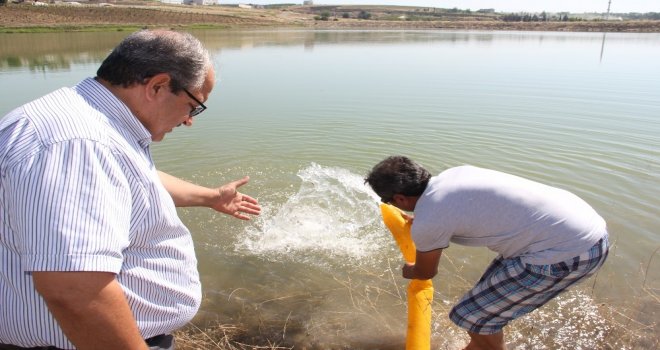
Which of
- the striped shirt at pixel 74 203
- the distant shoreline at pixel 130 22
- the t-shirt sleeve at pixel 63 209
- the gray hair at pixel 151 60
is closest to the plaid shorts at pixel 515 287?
the striped shirt at pixel 74 203

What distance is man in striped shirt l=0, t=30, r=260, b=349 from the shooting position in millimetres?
1247

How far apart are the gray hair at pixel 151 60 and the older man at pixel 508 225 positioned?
1427 millimetres

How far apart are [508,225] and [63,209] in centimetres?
214

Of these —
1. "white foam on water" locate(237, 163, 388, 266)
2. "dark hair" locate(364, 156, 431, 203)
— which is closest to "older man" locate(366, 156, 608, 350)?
"dark hair" locate(364, 156, 431, 203)

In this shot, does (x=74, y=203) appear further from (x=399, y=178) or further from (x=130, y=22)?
(x=130, y=22)

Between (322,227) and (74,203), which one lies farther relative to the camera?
(322,227)

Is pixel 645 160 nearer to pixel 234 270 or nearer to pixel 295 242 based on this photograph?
pixel 295 242

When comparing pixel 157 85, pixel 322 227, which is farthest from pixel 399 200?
pixel 322 227

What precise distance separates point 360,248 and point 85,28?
147ft

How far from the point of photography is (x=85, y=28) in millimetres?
41469

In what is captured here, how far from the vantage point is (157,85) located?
1652mm

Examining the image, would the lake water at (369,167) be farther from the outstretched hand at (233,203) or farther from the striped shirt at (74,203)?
the striped shirt at (74,203)

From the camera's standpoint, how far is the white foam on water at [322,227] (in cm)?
534

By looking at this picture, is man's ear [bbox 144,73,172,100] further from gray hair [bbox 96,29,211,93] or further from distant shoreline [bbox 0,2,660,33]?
distant shoreline [bbox 0,2,660,33]
